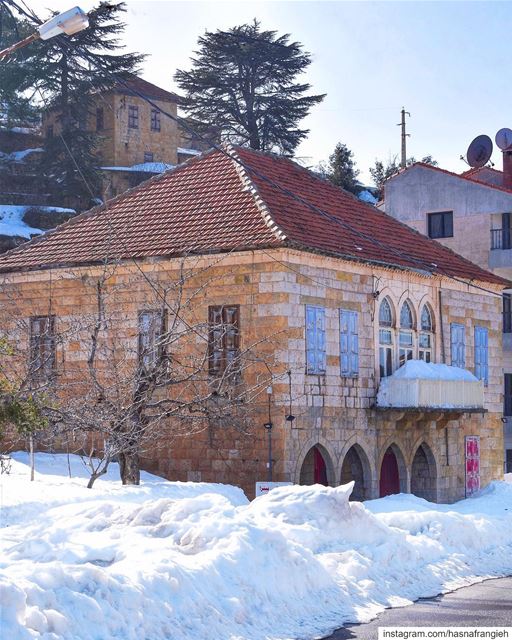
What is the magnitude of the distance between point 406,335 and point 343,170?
34592 millimetres

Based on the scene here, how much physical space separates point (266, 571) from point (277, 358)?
1141 cm

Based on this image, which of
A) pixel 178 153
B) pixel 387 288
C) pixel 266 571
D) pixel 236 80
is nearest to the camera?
pixel 266 571

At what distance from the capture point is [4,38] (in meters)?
57.9

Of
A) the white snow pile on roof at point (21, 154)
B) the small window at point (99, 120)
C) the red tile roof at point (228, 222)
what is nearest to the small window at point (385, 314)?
the red tile roof at point (228, 222)

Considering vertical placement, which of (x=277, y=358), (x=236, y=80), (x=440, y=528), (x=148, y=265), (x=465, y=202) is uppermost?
(x=236, y=80)

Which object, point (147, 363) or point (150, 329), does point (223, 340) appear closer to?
point (150, 329)

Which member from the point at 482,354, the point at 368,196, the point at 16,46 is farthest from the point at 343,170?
the point at 16,46

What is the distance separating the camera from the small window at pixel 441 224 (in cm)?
4556

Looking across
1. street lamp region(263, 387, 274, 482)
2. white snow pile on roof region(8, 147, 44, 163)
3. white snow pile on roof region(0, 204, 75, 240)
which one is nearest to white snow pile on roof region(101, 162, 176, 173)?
white snow pile on roof region(8, 147, 44, 163)

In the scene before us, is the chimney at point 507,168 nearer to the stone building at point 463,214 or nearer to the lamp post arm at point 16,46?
the stone building at point 463,214

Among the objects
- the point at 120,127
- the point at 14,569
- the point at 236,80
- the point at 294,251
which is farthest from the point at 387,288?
the point at 120,127

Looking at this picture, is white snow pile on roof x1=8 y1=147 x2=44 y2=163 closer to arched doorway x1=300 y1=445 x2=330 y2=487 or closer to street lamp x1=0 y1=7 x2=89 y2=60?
arched doorway x1=300 y1=445 x2=330 y2=487

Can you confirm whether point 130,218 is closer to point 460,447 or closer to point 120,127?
point 460,447

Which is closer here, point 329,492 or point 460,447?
point 329,492
